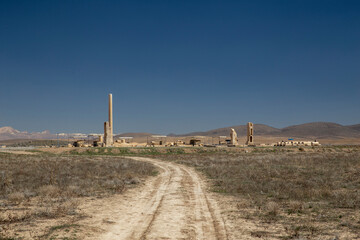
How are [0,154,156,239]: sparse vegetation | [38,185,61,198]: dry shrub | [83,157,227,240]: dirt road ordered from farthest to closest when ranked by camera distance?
1. [38,185,61,198]: dry shrub
2. [0,154,156,239]: sparse vegetation
3. [83,157,227,240]: dirt road

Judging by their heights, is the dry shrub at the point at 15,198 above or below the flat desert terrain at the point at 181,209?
above

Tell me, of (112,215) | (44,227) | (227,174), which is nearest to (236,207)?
(112,215)

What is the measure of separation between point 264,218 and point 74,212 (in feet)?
22.1

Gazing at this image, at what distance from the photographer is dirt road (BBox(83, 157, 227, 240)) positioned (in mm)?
8016

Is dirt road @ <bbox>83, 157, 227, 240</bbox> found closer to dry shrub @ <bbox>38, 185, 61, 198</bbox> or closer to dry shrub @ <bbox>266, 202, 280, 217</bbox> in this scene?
dry shrub @ <bbox>266, 202, 280, 217</bbox>

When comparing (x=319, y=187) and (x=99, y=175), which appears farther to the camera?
(x=99, y=175)

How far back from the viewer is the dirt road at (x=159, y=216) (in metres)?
8.02

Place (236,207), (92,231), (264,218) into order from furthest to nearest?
1. (236,207)
2. (264,218)
3. (92,231)

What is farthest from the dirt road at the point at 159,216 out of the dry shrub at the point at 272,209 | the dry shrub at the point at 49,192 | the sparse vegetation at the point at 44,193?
the dry shrub at the point at 49,192

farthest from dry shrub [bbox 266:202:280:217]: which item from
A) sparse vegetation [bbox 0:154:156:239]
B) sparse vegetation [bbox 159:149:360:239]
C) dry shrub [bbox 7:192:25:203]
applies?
dry shrub [bbox 7:192:25:203]

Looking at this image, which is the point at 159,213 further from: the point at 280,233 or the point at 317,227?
the point at 317,227

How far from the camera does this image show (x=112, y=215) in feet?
33.0

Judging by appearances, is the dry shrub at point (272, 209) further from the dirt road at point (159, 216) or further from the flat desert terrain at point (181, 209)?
the dirt road at point (159, 216)

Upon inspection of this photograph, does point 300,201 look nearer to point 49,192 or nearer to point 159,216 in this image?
point 159,216
